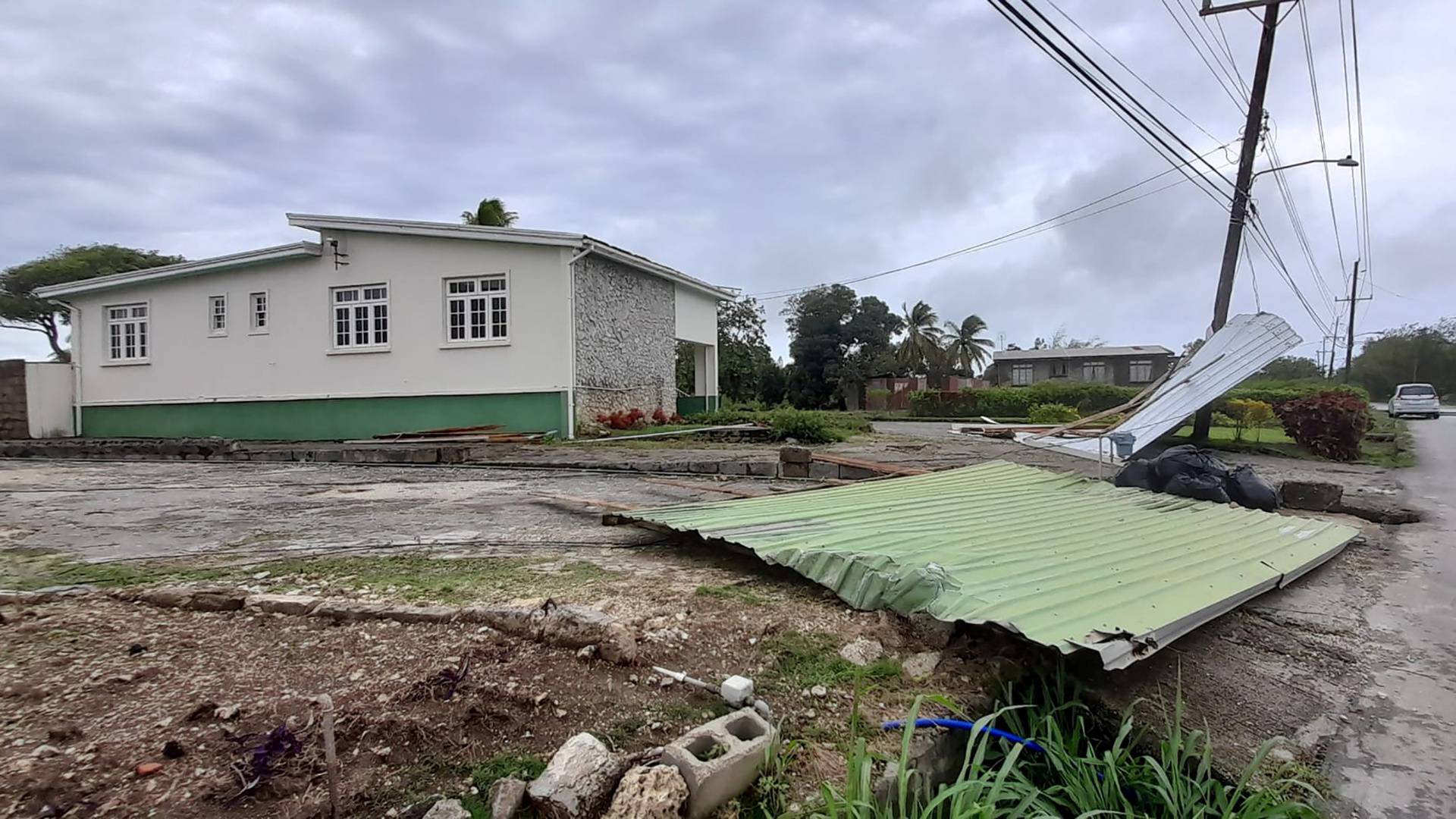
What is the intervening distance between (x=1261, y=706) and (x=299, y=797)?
3.64 meters

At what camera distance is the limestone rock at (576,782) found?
1.83 m

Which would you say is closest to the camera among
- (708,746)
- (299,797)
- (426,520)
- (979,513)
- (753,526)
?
(299,797)

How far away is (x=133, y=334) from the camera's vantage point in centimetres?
1856

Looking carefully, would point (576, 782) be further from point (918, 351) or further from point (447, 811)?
point (918, 351)

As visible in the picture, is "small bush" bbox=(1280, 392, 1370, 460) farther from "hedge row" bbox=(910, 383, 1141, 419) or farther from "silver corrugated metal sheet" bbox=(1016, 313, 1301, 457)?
"hedge row" bbox=(910, 383, 1141, 419)

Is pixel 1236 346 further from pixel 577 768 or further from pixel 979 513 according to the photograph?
pixel 577 768

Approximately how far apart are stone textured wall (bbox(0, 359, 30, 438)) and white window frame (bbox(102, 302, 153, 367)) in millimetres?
1722

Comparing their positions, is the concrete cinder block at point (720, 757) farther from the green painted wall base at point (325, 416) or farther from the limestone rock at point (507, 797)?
the green painted wall base at point (325, 416)

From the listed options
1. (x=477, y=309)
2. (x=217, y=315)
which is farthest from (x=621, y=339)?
(x=217, y=315)

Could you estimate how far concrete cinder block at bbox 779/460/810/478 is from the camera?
9984mm

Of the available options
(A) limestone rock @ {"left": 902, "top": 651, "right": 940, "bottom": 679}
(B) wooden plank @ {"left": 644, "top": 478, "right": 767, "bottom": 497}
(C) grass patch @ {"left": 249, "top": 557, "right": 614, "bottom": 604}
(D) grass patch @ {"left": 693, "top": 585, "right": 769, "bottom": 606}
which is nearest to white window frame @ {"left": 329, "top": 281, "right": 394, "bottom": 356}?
(B) wooden plank @ {"left": 644, "top": 478, "right": 767, "bottom": 497}

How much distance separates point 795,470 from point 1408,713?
7.22 metres

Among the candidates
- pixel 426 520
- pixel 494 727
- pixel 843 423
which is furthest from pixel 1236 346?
pixel 494 727

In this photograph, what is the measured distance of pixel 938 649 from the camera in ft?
10.1
